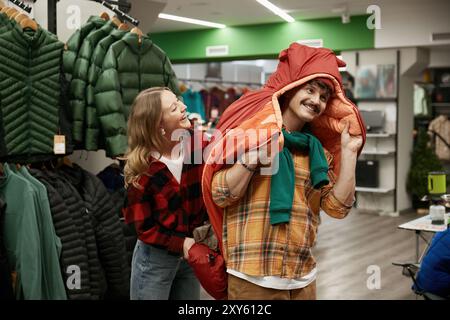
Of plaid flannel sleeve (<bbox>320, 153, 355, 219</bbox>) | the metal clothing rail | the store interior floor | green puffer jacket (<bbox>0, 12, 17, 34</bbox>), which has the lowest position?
the store interior floor

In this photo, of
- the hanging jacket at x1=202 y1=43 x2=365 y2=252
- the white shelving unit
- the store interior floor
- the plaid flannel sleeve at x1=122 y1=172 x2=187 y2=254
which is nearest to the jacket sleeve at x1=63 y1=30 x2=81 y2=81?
the plaid flannel sleeve at x1=122 y1=172 x2=187 y2=254

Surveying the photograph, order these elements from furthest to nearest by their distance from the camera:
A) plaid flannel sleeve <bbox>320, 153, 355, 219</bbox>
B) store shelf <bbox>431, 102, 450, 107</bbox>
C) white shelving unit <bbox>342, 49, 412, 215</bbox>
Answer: store shelf <bbox>431, 102, 450, 107</bbox>, white shelving unit <bbox>342, 49, 412, 215</bbox>, plaid flannel sleeve <bbox>320, 153, 355, 219</bbox>

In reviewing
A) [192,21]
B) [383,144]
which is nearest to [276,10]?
[192,21]

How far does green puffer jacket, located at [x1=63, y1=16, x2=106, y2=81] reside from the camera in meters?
3.15

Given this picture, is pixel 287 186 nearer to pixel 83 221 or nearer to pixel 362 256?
pixel 83 221

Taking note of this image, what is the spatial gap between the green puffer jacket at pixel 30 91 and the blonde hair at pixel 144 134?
2.84ft

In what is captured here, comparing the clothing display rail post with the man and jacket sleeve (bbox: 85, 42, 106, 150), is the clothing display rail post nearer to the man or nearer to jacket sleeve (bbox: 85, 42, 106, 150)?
jacket sleeve (bbox: 85, 42, 106, 150)

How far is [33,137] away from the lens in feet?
9.57

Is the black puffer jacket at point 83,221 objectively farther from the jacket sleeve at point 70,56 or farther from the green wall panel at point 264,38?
the green wall panel at point 264,38

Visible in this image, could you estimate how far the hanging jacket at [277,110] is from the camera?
5.61 ft

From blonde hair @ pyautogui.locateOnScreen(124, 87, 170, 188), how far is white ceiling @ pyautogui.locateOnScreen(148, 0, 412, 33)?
492cm

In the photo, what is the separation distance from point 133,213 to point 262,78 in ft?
39.7

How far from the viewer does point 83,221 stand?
9.93 ft
